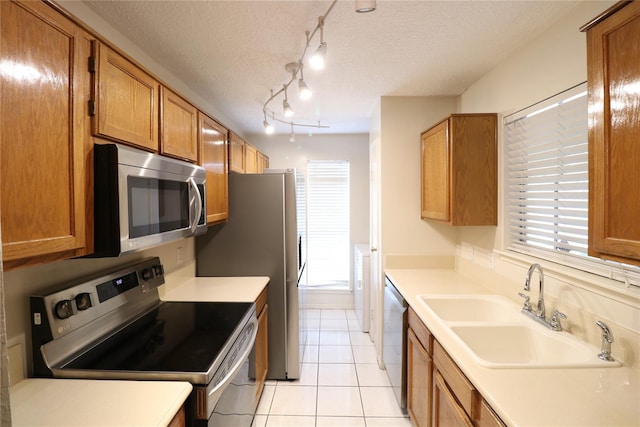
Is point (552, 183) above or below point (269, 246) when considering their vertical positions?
above

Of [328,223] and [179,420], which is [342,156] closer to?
[328,223]

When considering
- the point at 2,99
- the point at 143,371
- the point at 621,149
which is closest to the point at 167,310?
the point at 143,371

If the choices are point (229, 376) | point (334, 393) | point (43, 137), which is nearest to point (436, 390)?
point (229, 376)

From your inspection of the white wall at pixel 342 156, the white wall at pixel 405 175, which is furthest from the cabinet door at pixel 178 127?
the white wall at pixel 342 156

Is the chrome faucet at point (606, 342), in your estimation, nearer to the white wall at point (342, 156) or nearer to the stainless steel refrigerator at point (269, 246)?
the stainless steel refrigerator at point (269, 246)

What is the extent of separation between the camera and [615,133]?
89cm

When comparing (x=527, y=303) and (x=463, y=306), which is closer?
(x=527, y=303)

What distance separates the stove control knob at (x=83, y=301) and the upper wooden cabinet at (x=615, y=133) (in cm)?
192

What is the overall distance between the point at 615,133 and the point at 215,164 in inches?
83.0

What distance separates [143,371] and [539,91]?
7.69 feet

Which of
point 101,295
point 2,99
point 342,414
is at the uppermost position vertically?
point 2,99

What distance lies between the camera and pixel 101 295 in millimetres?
1487

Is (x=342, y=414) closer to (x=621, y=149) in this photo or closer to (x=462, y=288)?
(x=462, y=288)

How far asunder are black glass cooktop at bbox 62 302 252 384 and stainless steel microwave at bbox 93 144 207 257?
461mm
